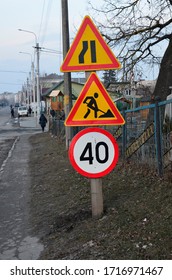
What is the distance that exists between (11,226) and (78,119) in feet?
7.80

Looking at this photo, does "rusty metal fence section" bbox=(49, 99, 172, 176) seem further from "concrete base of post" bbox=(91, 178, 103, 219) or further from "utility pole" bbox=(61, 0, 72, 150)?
"utility pole" bbox=(61, 0, 72, 150)

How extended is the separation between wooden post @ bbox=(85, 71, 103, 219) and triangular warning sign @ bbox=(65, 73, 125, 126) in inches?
34.0

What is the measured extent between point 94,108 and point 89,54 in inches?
27.5

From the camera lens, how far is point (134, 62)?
1391cm

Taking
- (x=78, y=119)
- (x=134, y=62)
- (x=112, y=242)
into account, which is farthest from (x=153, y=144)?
(x=134, y=62)

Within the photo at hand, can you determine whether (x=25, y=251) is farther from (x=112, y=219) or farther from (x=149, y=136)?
(x=149, y=136)

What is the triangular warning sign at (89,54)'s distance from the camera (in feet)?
17.0

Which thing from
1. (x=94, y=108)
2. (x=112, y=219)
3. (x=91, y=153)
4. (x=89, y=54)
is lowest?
(x=112, y=219)

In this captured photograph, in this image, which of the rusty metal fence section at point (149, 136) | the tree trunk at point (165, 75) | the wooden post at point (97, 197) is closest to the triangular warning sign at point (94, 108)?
the wooden post at point (97, 197)

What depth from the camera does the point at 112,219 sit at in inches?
210

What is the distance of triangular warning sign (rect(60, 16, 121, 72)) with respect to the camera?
518 cm

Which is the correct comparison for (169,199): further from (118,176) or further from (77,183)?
(77,183)

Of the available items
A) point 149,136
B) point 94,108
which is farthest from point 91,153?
point 149,136

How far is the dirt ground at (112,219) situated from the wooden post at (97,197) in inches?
3.8
